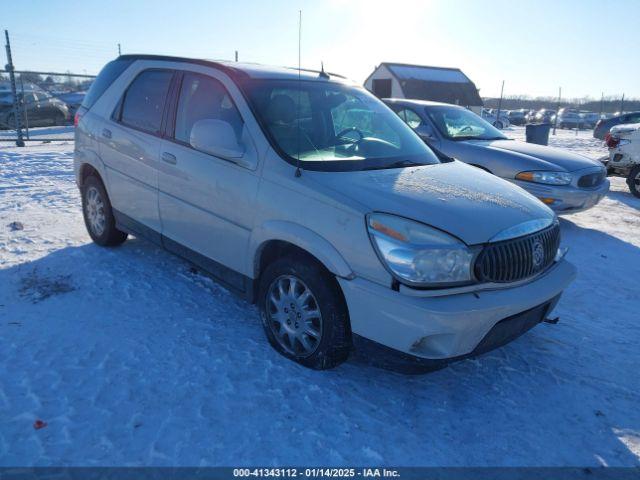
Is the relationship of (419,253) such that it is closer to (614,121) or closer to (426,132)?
(426,132)

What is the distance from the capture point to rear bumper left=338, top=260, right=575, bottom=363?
2.46 metres

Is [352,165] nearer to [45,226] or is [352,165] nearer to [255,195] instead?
[255,195]

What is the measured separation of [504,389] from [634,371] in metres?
1.01

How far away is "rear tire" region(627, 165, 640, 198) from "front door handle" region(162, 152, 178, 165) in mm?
8952

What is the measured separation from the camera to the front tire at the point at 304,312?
9.25 ft

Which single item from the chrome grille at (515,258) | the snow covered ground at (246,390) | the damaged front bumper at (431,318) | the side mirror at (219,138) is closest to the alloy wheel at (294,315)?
the snow covered ground at (246,390)

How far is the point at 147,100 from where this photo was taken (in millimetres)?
4176

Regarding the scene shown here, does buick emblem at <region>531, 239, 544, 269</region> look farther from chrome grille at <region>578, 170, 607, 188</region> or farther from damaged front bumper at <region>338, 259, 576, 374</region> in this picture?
chrome grille at <region>578, 170, 607, 188</region>

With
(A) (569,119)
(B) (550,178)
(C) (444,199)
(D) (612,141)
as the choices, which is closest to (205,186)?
(C) (444,199)

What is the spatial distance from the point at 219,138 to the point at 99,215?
2487 mm

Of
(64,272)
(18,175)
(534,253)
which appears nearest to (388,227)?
(534,253)

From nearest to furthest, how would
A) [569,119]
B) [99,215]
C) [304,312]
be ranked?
[304,312]
[99,215]
[569,119]

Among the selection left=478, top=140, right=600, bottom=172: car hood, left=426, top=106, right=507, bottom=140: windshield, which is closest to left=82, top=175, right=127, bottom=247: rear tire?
left=426, top=106, right=507, bottom=140: windshield

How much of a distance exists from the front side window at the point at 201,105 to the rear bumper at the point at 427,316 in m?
1.55
